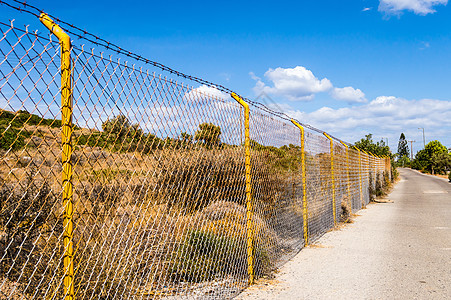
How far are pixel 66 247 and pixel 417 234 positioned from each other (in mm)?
8255

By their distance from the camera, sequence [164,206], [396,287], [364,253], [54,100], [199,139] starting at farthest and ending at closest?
1. [364,253]
2. [396,287]
3. [199,139]
4. [164,206]
5. [54,100]

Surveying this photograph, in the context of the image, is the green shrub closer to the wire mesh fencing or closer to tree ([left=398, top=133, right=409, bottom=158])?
the wire mesh fencing

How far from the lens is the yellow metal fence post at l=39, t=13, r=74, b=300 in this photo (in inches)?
90.7

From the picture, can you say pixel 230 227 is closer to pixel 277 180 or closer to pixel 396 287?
pixel 277 180

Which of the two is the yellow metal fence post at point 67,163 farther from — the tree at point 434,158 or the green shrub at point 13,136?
the tree at point 434,158

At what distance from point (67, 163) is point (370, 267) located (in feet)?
16.6

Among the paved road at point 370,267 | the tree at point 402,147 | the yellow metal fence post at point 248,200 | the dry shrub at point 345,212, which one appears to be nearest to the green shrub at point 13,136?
the yellow metal fence post at point 248,200

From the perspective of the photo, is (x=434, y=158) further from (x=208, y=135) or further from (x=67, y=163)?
(x=67, y=163)

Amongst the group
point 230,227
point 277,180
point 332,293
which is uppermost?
point 277,180

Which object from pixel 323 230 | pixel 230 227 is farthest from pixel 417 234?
pixel 230 227

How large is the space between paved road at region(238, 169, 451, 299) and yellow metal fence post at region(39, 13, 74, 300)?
263cm

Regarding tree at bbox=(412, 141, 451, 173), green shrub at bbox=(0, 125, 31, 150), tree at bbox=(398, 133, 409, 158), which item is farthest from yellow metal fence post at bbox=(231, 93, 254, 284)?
tree at bbox=(398, 133, 409, 158)

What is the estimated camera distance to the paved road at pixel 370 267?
184 inches

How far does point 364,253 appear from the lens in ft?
22.2
